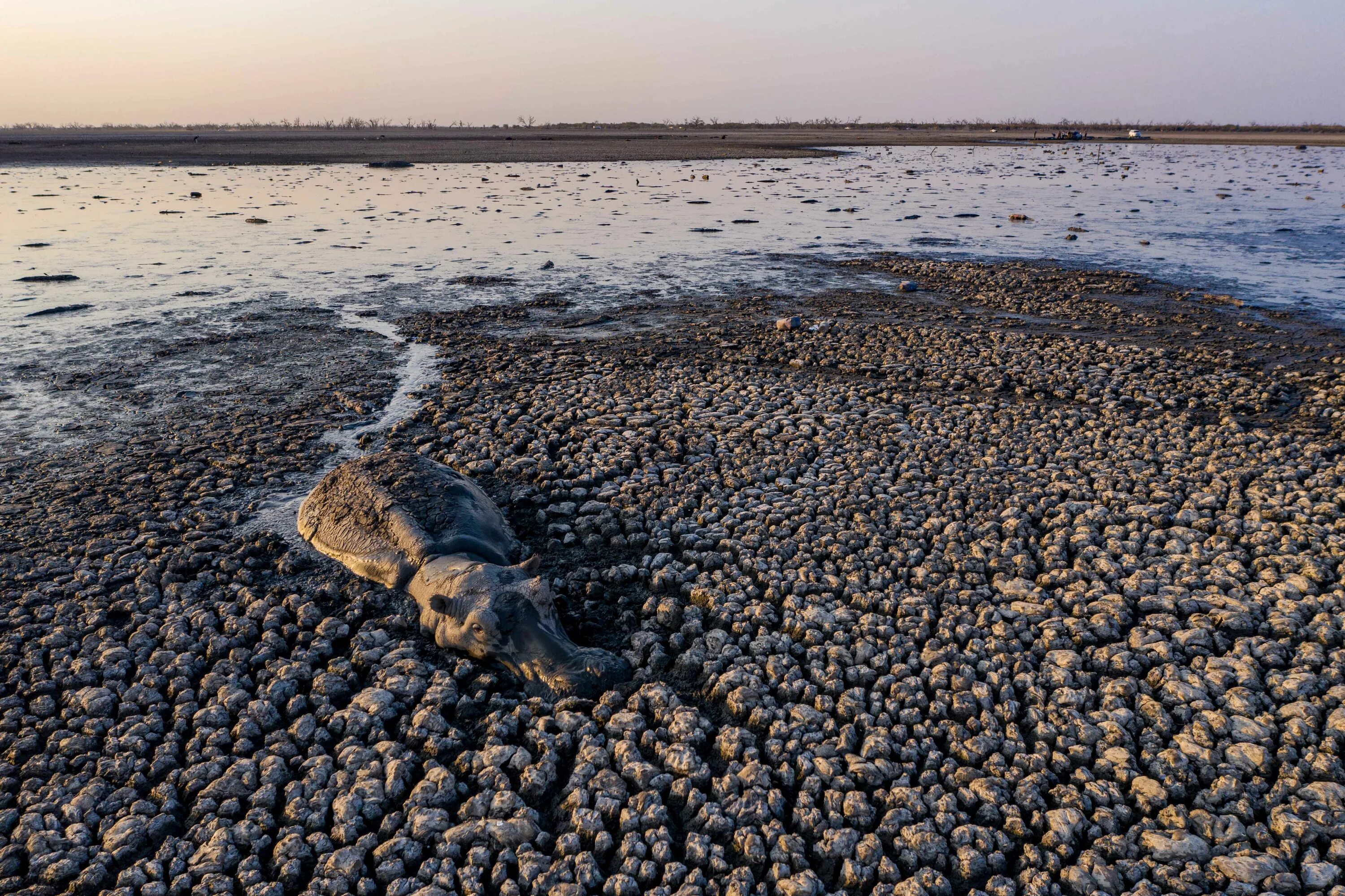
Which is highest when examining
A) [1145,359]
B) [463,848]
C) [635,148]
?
[635,148]

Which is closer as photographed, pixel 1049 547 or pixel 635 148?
pixel 1049 547

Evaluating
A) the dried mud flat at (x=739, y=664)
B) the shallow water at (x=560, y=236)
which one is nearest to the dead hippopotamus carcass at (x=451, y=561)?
the dried mud flat at (x=739, y=664)

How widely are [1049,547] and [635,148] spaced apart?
217 ft

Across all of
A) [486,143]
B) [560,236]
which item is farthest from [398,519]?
[486,143]

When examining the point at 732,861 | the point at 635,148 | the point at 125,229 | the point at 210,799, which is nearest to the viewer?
the point at 732,861

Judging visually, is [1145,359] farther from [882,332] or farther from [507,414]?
[507,414]

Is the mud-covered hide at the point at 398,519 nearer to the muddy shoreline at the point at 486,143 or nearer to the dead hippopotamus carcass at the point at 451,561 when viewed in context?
the dead hippopotamus carcass at the point at 451,561

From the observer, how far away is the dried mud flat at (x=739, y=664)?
4.08m

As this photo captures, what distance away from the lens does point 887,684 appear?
5.20 metres

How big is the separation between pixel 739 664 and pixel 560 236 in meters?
20.4

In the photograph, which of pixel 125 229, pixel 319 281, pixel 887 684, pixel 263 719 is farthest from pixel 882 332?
pixel 125 229

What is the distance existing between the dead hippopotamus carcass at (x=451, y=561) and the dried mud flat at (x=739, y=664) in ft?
0.71

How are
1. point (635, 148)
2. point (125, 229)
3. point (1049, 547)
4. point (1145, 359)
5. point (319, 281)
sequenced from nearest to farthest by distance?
point (1049, 547), point (1145, 359), point (319, 281), point (125, 229), point (635, 148)

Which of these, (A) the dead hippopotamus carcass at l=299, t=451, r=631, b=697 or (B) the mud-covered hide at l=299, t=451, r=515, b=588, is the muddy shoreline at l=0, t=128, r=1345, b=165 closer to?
(B) the mud-covered hide at l=299, t=451, r=515, b=588
